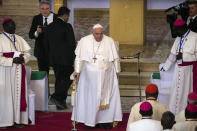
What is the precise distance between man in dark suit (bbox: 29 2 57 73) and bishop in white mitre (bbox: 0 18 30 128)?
6.18 feet

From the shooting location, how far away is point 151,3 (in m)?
17.4

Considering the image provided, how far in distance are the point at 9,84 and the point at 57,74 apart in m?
1.87

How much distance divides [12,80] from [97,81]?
1.57 meters

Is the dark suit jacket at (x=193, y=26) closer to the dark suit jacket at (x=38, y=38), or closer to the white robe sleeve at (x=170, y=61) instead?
the white robe sleeve at (x=170, y=61)

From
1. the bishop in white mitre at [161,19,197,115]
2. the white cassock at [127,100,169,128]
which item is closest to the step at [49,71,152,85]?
the bishop in white mitre at [161,19,197,115]

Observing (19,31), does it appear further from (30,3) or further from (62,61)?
(62,61)

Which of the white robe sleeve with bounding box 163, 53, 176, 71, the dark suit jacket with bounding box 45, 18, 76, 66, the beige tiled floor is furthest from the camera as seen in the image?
the beige tiled floor

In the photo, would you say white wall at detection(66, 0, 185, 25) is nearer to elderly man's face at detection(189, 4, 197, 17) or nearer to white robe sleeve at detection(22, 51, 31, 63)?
elderly man's face at detection(189, 4, 197, 17)

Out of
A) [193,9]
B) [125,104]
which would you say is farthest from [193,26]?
[125,104]

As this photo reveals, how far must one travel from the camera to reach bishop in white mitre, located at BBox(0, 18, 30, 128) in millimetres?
10078

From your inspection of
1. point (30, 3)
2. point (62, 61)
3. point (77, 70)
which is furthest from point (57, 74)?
point (30, 3)

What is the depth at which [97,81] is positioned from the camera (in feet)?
33.4

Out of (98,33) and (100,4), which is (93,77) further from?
(100,4)

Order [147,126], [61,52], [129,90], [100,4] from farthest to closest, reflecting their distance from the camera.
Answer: [100,4] → [129,90] → [61,52] → [147,126]
